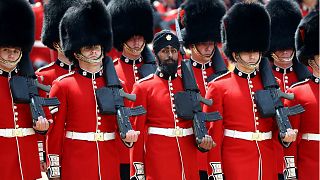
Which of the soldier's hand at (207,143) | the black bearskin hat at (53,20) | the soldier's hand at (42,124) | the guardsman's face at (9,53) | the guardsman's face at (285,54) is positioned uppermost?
the black bearskin hat at (53,20)

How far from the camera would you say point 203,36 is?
316 inches

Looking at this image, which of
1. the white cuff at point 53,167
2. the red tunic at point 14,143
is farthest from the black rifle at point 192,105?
the red tunic at point 14,143

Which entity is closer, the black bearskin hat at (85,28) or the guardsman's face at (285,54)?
the black bearskin hat at (85,28)

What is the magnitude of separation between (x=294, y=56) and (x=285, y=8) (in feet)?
1.53

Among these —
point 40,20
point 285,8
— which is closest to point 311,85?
point 285,8

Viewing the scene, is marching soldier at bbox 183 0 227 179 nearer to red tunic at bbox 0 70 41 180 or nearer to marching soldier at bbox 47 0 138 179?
marching soldier at bbox 47 0 138 179

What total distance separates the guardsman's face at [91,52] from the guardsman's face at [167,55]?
17.2 inches

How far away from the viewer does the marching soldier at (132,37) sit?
778 cm

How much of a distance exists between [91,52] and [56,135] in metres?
0.65

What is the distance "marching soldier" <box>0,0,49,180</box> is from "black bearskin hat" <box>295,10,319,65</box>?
2.09 metres

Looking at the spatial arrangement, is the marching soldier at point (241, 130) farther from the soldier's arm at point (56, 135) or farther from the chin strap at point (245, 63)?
the soldier's arm at point (56, 135)

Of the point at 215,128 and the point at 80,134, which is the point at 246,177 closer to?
the point at 215,128

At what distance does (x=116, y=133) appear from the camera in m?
6.58

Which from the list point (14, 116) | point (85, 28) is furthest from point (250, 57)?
point (14, 116)
